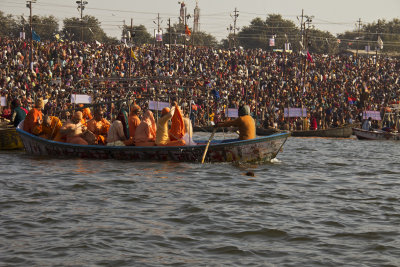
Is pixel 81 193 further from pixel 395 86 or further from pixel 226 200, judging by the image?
pixel 395 86

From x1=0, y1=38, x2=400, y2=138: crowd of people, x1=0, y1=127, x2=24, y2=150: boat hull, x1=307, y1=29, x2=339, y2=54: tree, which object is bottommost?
x1=0, y1=127, x2=24, y2=150: boat hull

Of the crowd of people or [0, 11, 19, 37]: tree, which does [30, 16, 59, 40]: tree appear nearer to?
[0, 11, 19, 37]: tree

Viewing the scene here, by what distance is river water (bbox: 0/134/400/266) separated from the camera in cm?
691

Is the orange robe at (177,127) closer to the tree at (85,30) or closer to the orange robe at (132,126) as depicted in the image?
the orange robe at (132,126)

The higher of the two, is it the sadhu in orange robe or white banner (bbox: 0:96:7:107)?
white banner (bbox: 0:96:7:107)

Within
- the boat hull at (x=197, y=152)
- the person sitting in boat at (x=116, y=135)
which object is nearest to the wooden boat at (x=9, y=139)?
the boat hull at (x=197, y=152)

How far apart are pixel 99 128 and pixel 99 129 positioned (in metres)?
0.03

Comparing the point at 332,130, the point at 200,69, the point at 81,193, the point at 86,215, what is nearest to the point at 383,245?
the point at 86,215

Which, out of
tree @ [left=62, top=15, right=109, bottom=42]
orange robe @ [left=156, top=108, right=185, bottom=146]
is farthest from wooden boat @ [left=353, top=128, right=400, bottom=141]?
tree @ [left=62, top=15, right=109, bottom=42]

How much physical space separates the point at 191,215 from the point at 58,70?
28.3 meters

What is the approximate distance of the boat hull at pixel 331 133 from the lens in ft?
114

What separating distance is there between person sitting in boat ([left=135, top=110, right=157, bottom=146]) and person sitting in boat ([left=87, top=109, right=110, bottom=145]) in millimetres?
1175

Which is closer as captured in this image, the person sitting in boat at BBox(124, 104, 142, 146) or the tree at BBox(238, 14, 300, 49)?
the person sitting in boat at BBox(124, 104, 142, 146)

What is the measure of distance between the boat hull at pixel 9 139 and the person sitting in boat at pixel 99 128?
3235 mm
